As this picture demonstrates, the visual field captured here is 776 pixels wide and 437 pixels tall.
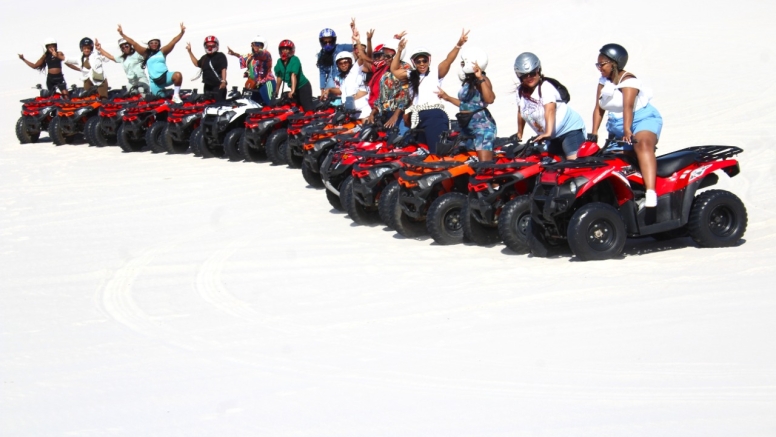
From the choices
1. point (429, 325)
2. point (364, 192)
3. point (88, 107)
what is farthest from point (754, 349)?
point (88, 107)

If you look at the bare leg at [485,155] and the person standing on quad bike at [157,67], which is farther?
the person standing on quad bike at [157,67]

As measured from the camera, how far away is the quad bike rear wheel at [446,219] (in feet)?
32.7

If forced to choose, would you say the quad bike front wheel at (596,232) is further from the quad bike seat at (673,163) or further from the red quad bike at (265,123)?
the red quad bike at (265,123)

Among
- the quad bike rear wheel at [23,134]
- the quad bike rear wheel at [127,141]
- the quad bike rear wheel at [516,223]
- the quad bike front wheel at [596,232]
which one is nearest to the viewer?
the quad bike front wheel at [596,232]

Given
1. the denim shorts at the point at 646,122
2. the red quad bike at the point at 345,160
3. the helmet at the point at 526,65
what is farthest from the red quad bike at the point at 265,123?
the denim shorts at the point at 646,122

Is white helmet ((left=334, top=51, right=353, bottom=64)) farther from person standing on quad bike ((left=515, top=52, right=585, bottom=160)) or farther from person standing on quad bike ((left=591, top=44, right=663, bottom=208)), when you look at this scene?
person standing on quad bike ((left=591, top=44, right=663, bottom=208))

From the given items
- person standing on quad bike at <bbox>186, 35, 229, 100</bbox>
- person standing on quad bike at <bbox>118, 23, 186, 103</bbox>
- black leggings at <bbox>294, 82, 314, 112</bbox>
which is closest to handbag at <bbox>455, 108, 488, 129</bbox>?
black leggings at <bbox>294, 82, 314, 112</bbox>

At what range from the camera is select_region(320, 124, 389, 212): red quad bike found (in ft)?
38.2

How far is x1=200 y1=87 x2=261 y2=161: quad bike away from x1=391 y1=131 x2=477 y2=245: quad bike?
6.93 meters

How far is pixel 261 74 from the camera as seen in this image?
17500 mm

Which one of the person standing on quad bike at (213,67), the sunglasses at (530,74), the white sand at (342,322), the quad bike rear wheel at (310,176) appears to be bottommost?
the white sand at (342,322)

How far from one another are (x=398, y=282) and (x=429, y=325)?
1425 millimetres

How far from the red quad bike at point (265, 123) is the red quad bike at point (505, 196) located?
680cm

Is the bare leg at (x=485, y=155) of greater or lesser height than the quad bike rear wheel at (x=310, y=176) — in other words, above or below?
above
